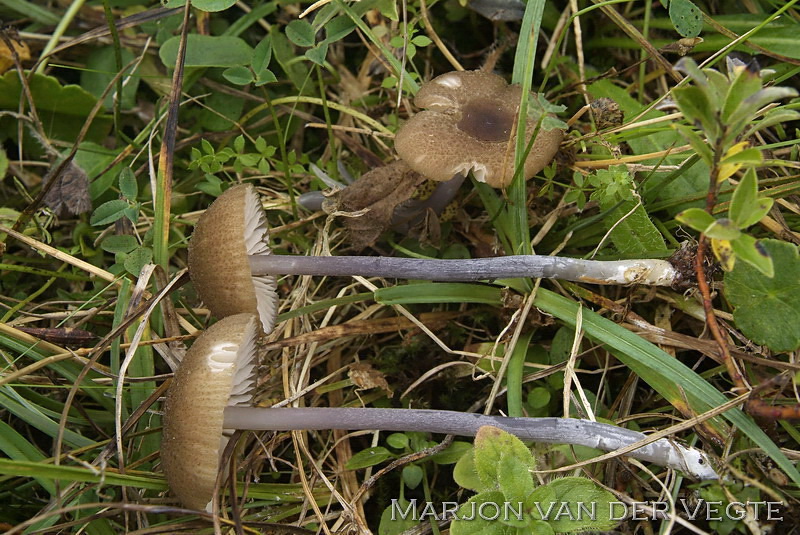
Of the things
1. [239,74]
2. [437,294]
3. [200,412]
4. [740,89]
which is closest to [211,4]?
[239,74]

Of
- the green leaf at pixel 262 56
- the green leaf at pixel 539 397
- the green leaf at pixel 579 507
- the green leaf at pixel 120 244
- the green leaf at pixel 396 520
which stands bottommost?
the green leaf at pixel 396 520

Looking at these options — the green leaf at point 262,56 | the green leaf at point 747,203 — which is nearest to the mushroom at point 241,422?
the green leaf at point 747,203

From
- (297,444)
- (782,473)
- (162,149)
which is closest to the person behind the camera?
(782,473)

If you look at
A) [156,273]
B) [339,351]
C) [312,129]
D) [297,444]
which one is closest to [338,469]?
[297,444]

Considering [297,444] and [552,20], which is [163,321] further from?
[552,20]

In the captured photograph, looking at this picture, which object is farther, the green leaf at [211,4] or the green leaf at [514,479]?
the green leaf at [211,4]

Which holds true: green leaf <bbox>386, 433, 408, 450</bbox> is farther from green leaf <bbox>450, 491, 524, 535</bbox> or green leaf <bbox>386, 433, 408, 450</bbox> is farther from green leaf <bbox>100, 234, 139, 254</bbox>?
green leaf <bbox>100, 234, 139, 254</bbox>

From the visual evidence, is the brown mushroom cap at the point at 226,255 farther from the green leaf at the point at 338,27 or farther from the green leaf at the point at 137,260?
the green leaf at the point at 338,27
